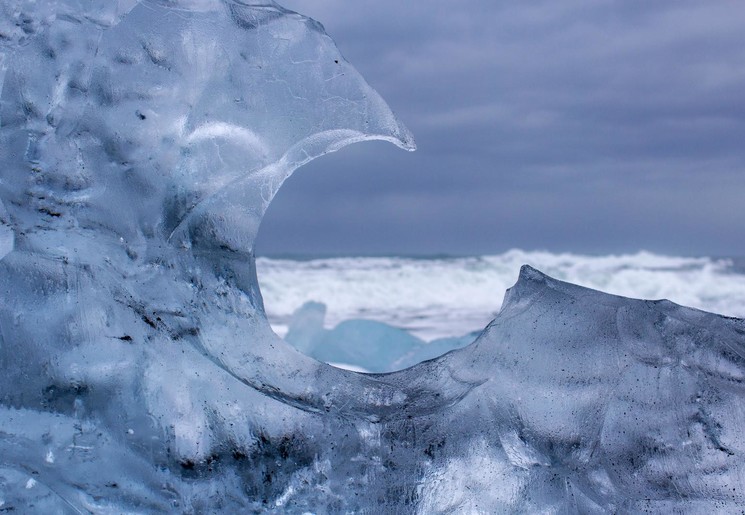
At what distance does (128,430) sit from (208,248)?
376mm

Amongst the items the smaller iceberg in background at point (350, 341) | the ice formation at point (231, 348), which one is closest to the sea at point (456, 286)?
the smaller iceberg in background at point (350, 341)

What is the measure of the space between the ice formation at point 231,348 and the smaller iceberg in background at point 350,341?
3.14m

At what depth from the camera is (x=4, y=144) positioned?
1.48m

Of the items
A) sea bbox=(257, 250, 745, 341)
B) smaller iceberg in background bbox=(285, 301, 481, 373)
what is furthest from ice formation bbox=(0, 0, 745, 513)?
sea bbox=(257, 250, 745, 341)

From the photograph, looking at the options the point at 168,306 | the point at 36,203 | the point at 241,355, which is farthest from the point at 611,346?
the point at 36,203

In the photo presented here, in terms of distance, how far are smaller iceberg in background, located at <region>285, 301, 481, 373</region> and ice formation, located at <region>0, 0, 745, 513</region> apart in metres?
3.14

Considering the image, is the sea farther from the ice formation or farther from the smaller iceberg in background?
the ice formation

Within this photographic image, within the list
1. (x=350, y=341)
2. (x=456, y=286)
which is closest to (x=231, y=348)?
(x=350, y=341)

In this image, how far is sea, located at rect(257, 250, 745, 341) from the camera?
1325 cm

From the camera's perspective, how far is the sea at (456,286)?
13.2m

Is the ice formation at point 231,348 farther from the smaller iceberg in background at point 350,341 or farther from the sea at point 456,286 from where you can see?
the sea at point 456,286

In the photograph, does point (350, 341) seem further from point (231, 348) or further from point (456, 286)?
point (456, 286)

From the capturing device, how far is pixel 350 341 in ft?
17.0

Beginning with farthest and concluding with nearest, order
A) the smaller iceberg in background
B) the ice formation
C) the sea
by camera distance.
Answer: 1. the sea
2. the smaller iceberg in background
3. the ice formation
